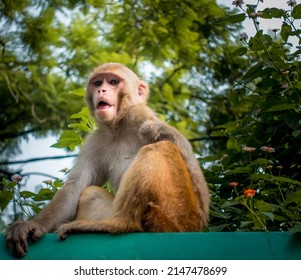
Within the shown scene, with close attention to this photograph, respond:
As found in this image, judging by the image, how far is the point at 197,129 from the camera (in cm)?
1217

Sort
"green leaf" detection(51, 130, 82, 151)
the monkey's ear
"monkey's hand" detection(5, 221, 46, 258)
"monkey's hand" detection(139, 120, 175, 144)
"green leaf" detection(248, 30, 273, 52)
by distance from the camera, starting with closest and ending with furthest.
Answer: "monkey's hand" detection(5, 221, 46, 258) → "monkey's hand" detection(139, 120, 175, 144) → "green leaf" detection(248, 30, 273, 52) → "green leaf" detection(51, 130, 82, 151) → the monkey's ear

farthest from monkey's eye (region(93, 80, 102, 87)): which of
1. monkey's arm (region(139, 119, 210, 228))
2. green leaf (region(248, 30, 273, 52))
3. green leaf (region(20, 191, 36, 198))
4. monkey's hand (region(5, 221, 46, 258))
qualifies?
monkey's hand (region(5, 221, 46, 258))

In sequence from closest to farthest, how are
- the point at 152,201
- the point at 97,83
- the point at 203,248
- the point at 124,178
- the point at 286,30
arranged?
the point at 203,248 → the point at 152,201 → the point at 124,178 → the point at 286,30 → the point at 97,83

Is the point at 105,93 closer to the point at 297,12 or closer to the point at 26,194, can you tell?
the point at 26,194

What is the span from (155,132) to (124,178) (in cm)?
55

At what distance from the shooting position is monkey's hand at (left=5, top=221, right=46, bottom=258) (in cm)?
422

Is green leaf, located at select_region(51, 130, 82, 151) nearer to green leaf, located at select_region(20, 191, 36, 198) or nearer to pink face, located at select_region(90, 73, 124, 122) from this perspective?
pink face, located at select_region(90, 73, 124, 122)

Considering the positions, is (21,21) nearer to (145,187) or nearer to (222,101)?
(222,101)

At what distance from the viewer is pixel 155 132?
16.8 feet


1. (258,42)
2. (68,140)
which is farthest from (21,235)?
(258,42)

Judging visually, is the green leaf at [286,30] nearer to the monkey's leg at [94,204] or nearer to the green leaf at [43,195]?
the monkey's leg at [94,204]

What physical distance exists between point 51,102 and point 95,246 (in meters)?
8.80

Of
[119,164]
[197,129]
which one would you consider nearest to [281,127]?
[119,164]
